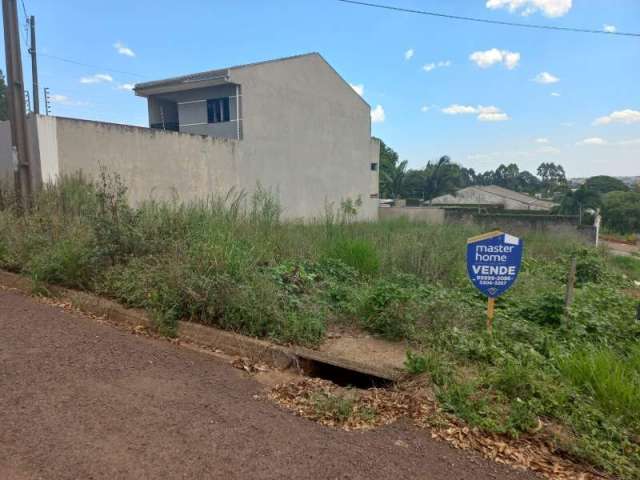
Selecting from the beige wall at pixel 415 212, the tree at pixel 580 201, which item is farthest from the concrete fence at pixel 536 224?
the tree at pixel 580 201

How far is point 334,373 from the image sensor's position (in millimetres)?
3945

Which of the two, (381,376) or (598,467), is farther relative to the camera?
(381,376)

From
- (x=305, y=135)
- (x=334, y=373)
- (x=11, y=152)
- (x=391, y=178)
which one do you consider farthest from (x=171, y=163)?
(x=391, y=178)

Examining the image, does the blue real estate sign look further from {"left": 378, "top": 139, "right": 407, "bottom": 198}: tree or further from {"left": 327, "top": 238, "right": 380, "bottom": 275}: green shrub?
{"left": 378, "top": 139, "right": 407, "bottom": 198}: tree

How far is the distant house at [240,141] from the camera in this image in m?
10.6

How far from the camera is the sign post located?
3.97 meters

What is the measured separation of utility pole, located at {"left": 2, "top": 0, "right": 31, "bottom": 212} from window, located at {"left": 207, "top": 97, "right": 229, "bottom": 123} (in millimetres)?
9603

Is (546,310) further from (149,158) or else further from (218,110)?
(218,110)

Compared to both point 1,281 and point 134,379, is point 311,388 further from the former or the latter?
point 1,281

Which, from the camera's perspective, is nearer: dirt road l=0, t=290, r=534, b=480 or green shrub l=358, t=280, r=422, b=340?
dirt road l=0, t=290, r=534, b=480

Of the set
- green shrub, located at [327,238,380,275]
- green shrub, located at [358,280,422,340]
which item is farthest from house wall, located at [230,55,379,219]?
green shrub, located at [358,280,422,340]

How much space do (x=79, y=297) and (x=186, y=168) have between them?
29.0 ft

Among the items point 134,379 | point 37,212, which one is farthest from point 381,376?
point 37,212

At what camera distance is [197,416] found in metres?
2.92
